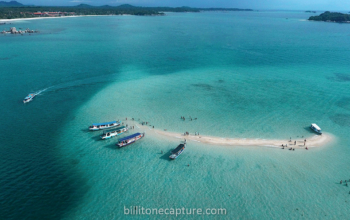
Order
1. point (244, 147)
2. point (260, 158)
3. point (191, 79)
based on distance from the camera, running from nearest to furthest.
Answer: point (260, 158) < point (244, 147) < point (191, 79)

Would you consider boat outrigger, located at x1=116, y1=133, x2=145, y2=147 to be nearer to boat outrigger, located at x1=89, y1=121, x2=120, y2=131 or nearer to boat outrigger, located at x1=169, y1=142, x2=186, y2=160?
boat outrigger, located at x1=89, y1=121, x2=120, y2=131

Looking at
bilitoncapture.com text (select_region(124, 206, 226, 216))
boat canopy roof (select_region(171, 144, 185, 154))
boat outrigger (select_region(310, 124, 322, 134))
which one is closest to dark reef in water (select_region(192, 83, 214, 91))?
boat outrigger (select_region(310, 124, 322, 134))

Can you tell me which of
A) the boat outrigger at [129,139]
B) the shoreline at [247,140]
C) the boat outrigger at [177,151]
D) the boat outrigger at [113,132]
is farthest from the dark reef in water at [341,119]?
the boat outrigger at [113,132]

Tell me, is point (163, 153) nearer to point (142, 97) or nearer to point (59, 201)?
point (59, 201)

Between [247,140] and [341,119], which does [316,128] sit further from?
[247,140]

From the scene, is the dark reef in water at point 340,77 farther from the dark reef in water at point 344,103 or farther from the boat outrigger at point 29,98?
the boat outrigger at point 29,98

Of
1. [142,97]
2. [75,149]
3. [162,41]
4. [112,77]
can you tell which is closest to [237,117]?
[142,97]

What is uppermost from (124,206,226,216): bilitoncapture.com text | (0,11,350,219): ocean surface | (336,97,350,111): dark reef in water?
(336,97,350,111): dark reef in water

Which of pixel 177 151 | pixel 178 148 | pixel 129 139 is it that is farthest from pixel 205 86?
pixel 129 139
